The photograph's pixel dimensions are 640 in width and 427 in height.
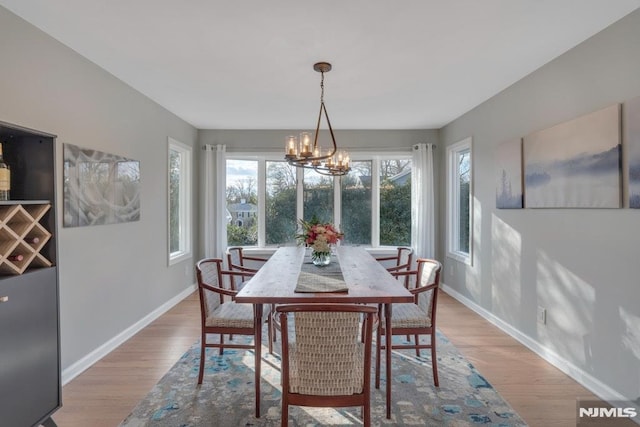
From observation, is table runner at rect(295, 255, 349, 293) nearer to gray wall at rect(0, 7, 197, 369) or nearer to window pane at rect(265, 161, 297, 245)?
gray wall at rect(0, 7, 197, 369)

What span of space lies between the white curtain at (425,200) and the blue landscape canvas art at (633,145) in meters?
3.00

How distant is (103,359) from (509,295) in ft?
12.5

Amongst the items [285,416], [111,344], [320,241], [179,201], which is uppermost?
[179,201]

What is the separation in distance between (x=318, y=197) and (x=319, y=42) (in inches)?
124

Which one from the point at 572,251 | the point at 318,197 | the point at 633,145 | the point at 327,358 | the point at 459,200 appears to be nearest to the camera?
the point at 327,358

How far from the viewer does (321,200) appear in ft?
17.9

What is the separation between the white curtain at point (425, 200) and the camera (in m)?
5.12

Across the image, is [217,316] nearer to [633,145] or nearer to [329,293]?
[329,293]

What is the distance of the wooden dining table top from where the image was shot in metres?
1.98

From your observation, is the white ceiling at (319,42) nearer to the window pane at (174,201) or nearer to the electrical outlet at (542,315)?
the window pane at (174,201)

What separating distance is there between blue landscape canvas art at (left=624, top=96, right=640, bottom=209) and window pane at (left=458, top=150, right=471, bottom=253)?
2331mm

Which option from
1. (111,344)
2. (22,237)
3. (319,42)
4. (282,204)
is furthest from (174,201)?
(319,42)

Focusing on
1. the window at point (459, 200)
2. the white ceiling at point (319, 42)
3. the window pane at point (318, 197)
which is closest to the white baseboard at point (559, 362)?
the window at point (459, 200)

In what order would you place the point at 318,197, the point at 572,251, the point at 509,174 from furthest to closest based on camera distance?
the point at 318,197 < the point at 509,174 < the point at 572,251
